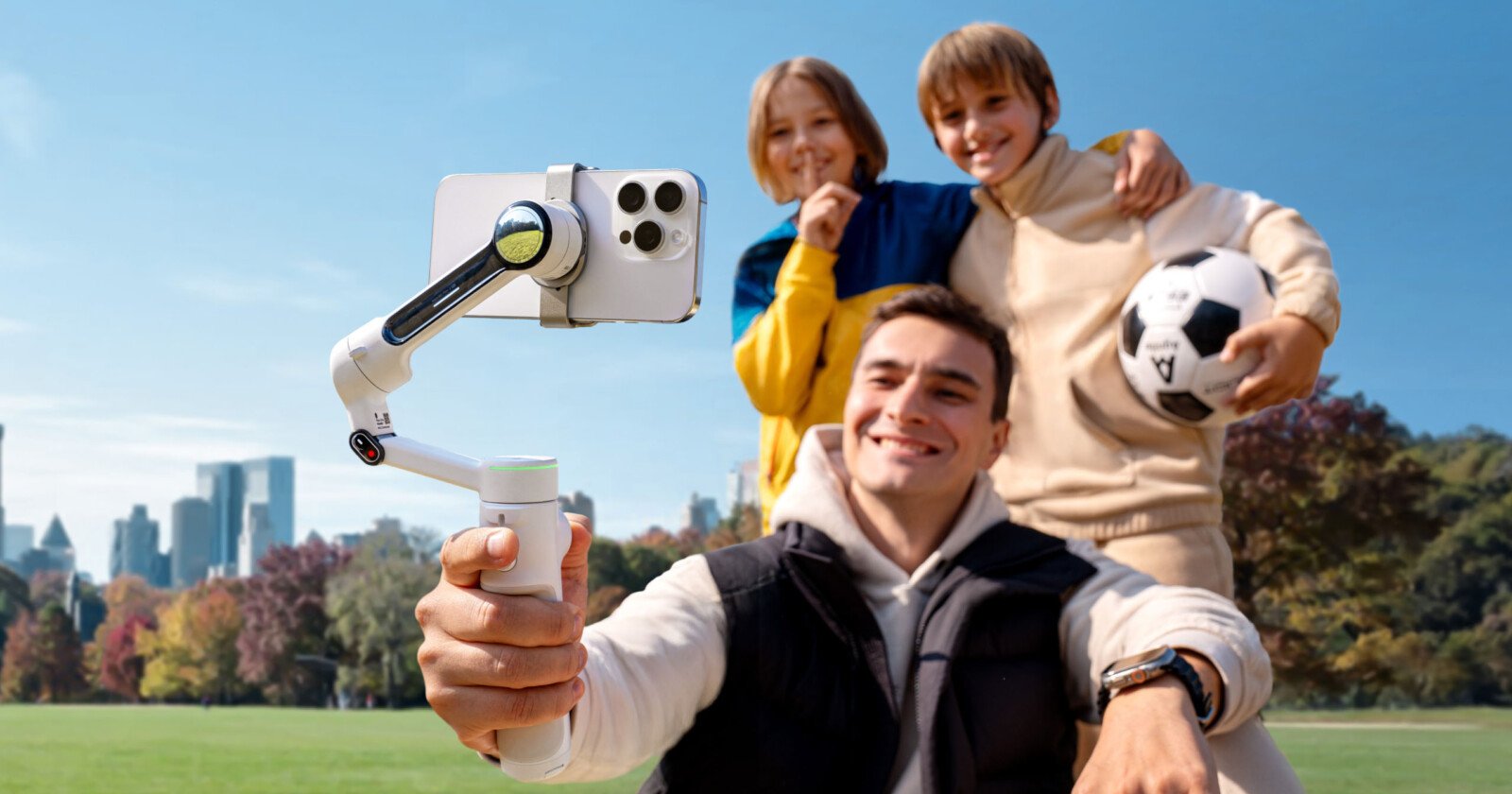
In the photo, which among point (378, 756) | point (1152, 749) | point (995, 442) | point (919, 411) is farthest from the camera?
point (378, 756)

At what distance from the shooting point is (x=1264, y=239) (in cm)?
372

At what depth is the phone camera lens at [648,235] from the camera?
5.46 ft

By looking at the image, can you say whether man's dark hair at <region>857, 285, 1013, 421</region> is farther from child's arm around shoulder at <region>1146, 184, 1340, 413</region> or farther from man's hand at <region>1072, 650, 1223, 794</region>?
man's hand at <region>1072, 650, 1223, 794</region>

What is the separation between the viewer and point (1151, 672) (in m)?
2.30

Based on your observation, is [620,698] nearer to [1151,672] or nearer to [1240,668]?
[1151,672]

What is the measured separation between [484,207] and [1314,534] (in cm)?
1968

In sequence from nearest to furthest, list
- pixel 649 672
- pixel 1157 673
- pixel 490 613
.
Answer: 1. pixel 490 613
2. pixel 1157 673
3. pixel 649 672

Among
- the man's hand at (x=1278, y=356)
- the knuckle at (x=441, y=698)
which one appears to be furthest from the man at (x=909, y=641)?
the man's hand at (x=1278, y=356)

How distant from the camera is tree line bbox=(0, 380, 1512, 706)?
18.9 m

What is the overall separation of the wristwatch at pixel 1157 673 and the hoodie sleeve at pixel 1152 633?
0.31ft

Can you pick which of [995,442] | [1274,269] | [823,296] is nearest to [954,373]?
[995,442]

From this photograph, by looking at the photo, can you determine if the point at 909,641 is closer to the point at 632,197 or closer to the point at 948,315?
the point at 948,315

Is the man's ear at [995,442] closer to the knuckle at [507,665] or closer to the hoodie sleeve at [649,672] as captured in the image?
the hoodie sleeve at [649,672]

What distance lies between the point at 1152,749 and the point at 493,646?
1.24m
